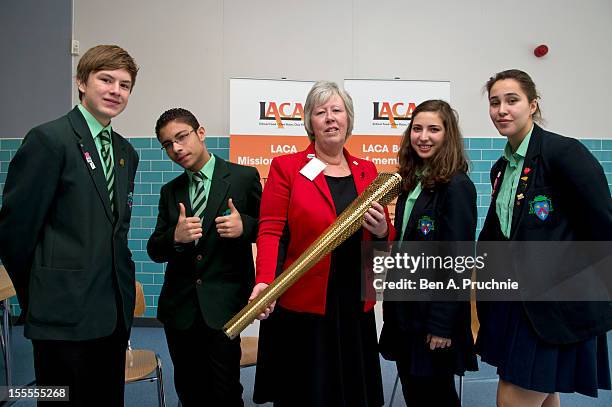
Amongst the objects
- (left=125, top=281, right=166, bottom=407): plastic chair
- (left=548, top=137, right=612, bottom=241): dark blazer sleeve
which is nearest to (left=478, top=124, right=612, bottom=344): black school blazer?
(left=548, top=137, right=612, bottom=241): dark blazer sleeve

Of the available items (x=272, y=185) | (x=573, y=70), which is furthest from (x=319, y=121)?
(x=573, y=70)

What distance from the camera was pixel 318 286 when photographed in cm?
154

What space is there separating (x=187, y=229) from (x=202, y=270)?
0.21 m

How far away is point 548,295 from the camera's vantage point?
1.40 metres

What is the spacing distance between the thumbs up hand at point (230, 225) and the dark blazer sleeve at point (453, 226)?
746 millimetres

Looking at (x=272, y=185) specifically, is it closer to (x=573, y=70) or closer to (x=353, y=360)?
(x=353, y=360)

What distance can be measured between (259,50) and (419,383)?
144 inches

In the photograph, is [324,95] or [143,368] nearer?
[324,95]

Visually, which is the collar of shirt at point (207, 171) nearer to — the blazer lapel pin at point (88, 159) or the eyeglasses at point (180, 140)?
the eyeglasses at point (180, 140)

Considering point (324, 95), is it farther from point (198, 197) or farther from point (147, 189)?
point (147, 189)

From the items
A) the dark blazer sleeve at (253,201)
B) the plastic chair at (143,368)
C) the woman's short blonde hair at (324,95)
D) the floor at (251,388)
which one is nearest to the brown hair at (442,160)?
the woman's short blonde hair at (324,95)

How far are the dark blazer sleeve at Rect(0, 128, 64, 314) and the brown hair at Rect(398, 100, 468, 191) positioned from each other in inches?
48.7

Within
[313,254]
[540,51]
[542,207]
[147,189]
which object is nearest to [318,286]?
[313,254]

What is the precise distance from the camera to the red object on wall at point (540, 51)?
4336mm
